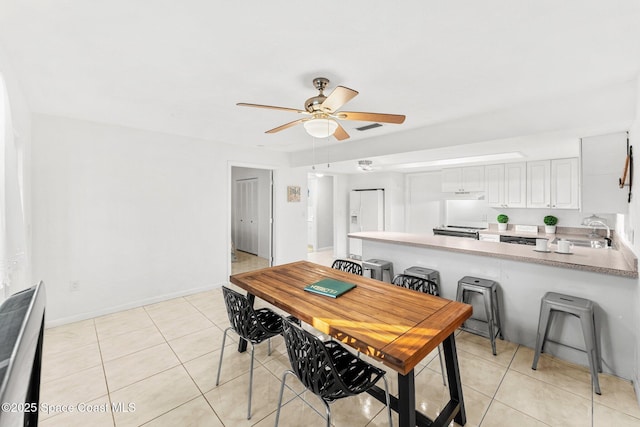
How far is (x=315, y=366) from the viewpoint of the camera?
1.45 meters

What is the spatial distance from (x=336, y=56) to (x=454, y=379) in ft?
7.36

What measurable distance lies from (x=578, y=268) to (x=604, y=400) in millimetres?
944

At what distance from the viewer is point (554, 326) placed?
98.7 inches

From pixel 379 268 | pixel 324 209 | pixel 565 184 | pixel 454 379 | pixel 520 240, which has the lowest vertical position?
pixel 454 379

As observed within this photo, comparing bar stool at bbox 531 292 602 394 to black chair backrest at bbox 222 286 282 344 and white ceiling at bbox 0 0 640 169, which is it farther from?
black chair backrest at bbox 222 286 282 344

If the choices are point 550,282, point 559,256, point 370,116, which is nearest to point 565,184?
point 559,256

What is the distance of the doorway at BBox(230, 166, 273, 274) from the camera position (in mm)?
6104

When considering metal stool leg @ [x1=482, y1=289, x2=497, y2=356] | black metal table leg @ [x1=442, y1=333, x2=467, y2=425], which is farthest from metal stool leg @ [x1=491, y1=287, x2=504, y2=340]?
black metal table leg @ [x1=442, y1=333, x2=467, y2=425]

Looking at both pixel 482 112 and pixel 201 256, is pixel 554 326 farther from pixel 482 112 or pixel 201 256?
pixel 201 256

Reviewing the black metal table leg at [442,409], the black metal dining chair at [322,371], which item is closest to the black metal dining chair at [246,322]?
the black metal dining chair at [322,371]

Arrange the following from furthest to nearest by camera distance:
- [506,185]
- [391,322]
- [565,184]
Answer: [506,185] → [565,184] → [391,322]

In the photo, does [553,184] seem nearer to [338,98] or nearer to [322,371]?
[338,98]

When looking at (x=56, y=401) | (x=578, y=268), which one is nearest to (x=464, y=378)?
(x=578, y=268)

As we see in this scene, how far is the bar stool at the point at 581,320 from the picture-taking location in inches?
81.9
